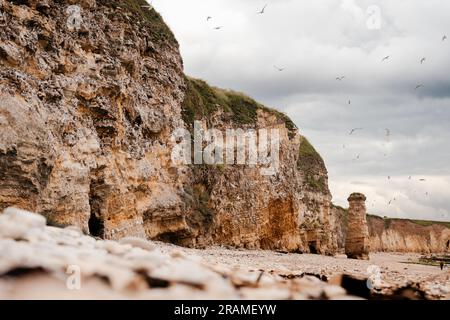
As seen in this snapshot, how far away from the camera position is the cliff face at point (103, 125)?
1230cm

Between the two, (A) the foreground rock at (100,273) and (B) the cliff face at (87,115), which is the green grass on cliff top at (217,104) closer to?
(B) the cliff face at (87,115)

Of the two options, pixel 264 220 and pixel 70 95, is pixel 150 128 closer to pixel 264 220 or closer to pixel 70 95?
pixel 70 95

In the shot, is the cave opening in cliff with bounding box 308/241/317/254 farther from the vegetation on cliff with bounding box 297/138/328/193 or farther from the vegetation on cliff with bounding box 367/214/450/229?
the vegetation on cliff with bounding box 367/214/450/229

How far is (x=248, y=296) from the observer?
4684mm

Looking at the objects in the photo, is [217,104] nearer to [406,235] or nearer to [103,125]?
[103,125]

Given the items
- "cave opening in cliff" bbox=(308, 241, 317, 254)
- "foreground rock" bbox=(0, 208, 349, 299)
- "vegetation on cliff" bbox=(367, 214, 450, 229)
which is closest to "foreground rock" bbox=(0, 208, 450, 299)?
"foreground rock" bbox=(0, 208, 349, 299)

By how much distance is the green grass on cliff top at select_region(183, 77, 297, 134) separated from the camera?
89.1ft

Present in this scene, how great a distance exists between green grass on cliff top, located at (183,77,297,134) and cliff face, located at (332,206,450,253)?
199 feet

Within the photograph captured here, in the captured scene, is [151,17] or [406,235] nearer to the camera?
[151,17]

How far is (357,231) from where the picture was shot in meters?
44.6

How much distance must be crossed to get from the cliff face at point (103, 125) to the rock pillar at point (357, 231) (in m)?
16.6

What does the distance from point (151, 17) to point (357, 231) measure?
30.0 meters

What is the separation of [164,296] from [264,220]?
32299 millimetres

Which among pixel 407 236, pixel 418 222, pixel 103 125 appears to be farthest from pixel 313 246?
pixel 418 222
